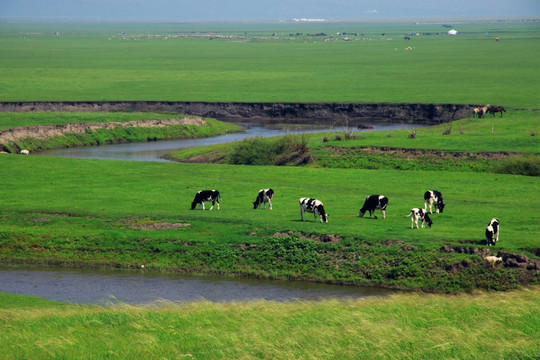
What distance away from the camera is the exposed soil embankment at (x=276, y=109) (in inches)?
3804

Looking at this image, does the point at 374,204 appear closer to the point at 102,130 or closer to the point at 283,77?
the point at 102,130

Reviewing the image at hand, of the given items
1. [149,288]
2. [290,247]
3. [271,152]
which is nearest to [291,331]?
[149,288]

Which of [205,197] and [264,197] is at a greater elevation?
[264,197]

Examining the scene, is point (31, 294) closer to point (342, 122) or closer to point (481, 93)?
point (342, 122)

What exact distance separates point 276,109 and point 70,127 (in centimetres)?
2786

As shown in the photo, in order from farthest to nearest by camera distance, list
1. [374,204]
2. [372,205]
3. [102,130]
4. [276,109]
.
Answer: [276,109] < [102,130] < [372,205] < [374,204]

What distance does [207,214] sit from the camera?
38.7 metres

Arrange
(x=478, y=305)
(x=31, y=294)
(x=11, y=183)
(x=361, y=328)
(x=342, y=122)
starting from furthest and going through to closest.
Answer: (x=342, y=122) → (x=11, y=183) → (x=31, y=294) → (x=478, y=305) → (x=361, y=328)

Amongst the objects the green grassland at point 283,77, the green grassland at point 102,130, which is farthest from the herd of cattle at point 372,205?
the green grassland at point 283,77

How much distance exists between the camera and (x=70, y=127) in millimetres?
83562

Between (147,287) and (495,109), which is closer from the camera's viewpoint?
(147,287)

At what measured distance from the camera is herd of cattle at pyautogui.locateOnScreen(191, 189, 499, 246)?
34.4 meters

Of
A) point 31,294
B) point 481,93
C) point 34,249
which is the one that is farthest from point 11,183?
point 481,93

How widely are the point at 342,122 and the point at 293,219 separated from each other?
5990cm
